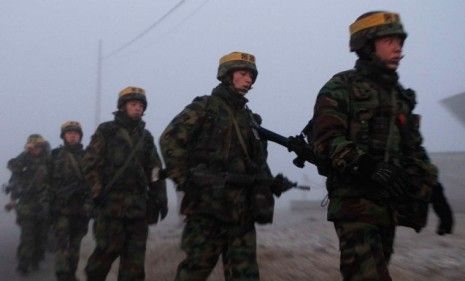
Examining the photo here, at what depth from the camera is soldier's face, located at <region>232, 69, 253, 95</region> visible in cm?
424

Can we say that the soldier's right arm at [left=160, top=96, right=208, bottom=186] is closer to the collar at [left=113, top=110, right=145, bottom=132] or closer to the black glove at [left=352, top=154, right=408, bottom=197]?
the black glove at [left=352, top=154, right=408, bottom=197]

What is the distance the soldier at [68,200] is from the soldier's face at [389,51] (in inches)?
173

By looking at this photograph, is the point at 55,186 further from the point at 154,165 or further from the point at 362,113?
the point at 362,113

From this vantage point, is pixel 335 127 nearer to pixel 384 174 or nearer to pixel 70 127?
pixel 384 174

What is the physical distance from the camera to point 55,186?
734 cm

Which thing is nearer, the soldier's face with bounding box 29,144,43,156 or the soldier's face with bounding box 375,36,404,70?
the soldier's face with bounding box 375,36,404,70

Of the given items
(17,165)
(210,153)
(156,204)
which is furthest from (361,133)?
(17,165)

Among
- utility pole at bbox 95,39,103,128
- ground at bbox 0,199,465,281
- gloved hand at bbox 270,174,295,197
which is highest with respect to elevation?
utility pole at bbox 95,39,103,128

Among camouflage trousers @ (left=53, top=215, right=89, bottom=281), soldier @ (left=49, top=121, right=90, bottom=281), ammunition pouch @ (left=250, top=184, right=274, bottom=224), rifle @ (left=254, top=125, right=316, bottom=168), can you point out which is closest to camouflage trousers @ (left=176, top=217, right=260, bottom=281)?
ammunition pouch @ (left=250, top=184, right=274, bottom=224)

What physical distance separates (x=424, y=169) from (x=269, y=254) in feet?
14.2

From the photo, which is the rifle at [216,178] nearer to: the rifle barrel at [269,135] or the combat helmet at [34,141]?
the rifle barrel at [269,135]

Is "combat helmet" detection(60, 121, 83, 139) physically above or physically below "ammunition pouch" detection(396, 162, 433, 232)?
above

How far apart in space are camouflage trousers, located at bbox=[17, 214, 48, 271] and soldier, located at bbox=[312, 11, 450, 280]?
6.20 meters

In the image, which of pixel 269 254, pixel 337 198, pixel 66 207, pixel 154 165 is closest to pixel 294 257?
pixel 269 254
